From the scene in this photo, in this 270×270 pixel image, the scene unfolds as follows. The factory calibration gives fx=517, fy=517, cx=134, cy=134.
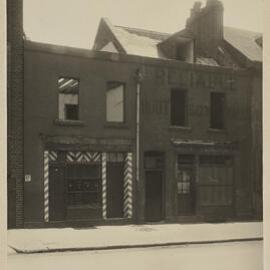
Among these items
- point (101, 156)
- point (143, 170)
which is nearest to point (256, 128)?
point (143, 170)

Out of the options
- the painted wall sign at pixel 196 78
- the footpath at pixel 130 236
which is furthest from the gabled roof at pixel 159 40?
the footpath at pixel 130 236

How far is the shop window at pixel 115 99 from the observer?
459cm

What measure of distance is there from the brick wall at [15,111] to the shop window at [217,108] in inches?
67.1

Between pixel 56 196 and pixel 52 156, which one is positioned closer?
pixel 56 196

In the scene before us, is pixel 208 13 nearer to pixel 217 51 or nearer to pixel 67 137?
pixel 217 51

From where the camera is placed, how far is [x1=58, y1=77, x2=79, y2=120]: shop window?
170 inches

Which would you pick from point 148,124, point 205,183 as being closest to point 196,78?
point 148,124

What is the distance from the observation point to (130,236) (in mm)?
4512

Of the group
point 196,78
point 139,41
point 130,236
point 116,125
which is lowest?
point 130,236

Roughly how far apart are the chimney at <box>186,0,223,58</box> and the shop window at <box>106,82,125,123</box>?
0.79 meters

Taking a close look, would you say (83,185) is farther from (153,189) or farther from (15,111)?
(15,111)

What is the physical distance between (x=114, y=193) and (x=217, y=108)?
1.22m

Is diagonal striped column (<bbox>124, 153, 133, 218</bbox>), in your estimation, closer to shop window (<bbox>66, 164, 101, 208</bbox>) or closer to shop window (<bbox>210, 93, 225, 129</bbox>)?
shop window (<bbox>66, 164, 101, 208</bbox>)

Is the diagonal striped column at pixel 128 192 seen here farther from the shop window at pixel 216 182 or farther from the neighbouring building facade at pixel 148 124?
the shop window at pixel 216 182
